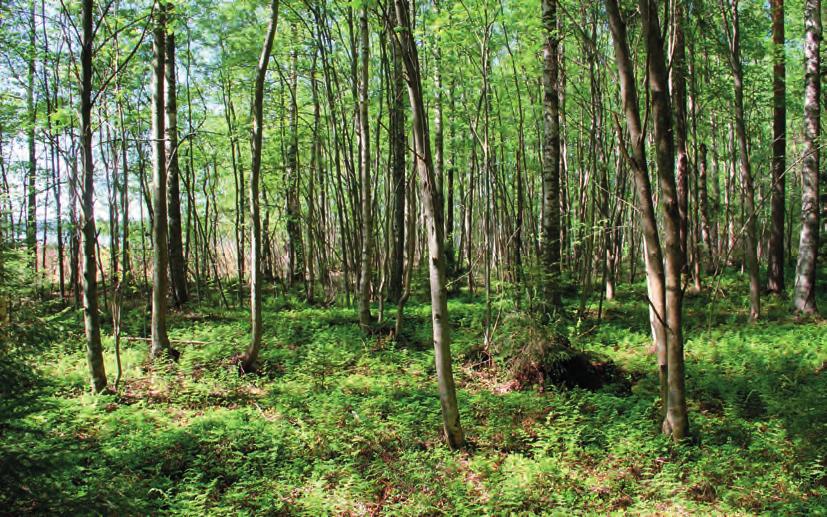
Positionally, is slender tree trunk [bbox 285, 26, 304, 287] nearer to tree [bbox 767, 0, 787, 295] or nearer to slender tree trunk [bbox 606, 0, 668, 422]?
slender tree trunk [bbox 606, 0, 668, 422]

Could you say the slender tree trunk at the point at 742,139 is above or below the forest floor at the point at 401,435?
above

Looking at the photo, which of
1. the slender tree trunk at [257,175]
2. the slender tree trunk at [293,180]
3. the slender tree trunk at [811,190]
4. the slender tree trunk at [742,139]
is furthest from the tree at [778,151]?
the slender tree trunk at [293,180]

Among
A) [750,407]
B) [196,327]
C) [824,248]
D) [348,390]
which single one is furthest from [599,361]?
[824,248]

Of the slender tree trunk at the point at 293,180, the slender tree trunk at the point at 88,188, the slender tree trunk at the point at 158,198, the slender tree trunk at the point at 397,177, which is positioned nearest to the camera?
the slender tree trunk at the point at 88,188

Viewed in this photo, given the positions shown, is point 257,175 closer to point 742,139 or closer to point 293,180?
point 293,180

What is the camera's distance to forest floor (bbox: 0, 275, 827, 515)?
410 cm

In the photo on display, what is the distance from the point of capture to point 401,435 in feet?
18.3

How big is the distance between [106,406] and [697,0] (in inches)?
452

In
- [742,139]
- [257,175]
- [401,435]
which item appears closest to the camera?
[401,435]

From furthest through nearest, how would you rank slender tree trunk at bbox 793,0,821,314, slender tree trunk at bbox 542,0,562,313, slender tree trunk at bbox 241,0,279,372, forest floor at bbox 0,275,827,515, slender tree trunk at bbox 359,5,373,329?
1. slender tree trunk at bbox 793,0,821,314
2. slender tree trunk at bbox 359,5,373,329
3. slender tree trunk at bbox 542,0,562,313
4. slender tree trunk at bbox 241,0,279,372
5. forest floor at bbox 0,275,827,515

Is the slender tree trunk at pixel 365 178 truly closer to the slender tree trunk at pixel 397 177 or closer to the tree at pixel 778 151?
the slender tree trunk at pixel 397 177

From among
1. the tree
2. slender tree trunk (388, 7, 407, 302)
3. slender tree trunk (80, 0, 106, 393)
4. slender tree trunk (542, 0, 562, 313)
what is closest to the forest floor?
slender tree trunk (80, 0, 106, 393)

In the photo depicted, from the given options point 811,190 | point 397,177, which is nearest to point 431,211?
point 397,177

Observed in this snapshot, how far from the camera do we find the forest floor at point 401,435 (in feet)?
13.4
